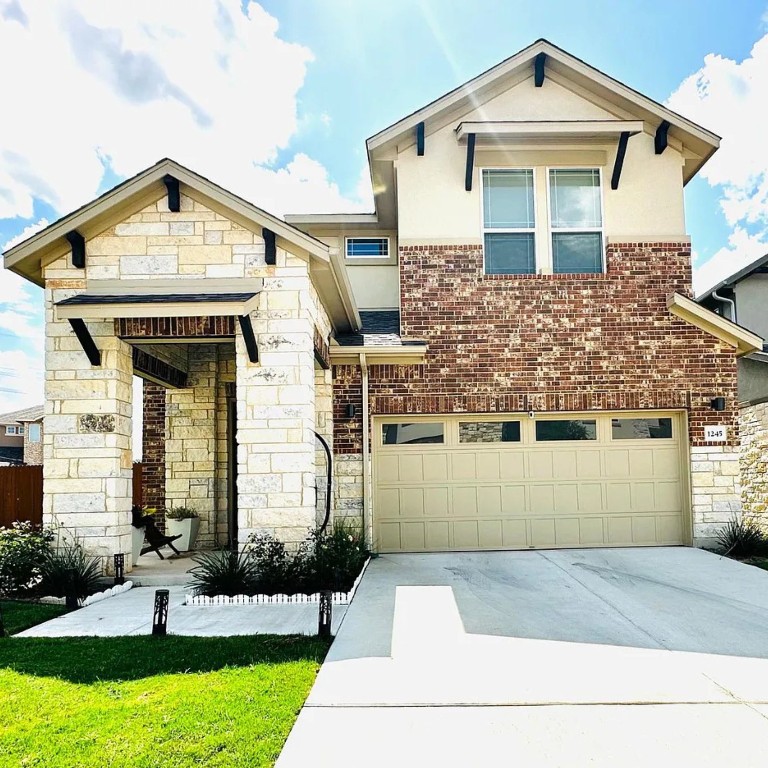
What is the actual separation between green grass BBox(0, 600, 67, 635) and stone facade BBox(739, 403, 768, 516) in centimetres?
1126

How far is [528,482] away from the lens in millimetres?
11141

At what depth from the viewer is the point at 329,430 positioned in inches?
427

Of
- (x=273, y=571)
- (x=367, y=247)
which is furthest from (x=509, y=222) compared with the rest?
(x=273, y=571)

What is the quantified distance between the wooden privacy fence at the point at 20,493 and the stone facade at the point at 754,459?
13.1m

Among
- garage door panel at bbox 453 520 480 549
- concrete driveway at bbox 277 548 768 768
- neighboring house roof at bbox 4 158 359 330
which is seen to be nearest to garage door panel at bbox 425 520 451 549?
garage door panel at bbox 453 520 480 549

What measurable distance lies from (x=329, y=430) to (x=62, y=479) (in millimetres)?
3920

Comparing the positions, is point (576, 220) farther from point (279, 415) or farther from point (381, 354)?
point (279, 415)

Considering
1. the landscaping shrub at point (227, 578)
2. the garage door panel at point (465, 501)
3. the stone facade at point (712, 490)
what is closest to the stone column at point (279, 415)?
the landscaping shrub at point (227, 578)

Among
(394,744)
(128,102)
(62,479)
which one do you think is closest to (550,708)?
(394,744)

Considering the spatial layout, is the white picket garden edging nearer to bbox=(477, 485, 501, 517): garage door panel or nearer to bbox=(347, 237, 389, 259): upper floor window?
bbox=(477, 485, 501, 517): garage door panel

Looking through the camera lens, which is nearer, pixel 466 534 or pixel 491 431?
pixel 466 534

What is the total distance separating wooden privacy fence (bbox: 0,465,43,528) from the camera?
1327 centimetres

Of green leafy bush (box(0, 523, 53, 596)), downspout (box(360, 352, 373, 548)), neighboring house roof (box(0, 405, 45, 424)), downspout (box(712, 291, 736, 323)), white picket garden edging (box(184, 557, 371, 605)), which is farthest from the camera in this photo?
neighboring house roof (box(0, 405, 45, 424))

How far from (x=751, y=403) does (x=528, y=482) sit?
502cm
